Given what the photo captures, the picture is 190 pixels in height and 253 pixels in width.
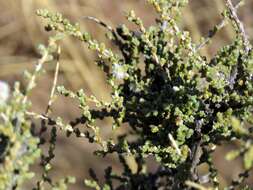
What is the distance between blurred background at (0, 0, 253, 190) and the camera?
5730 millimetres

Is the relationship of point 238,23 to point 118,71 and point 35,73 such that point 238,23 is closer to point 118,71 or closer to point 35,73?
point 118,71

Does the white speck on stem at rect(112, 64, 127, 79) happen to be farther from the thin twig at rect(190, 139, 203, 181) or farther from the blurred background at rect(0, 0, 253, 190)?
the blurred background at rect(0, 0, 253, 190)

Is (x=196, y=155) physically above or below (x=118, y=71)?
below

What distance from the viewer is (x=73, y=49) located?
6.27m

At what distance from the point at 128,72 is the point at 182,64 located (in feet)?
0.49

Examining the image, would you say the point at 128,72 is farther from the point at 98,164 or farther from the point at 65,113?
the point at 65,113

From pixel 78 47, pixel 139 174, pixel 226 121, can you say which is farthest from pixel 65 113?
pixel 226 121

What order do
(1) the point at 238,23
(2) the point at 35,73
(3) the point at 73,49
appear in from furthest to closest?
(3) the point at 73,49 < (1) the point at 238,23 < (2) the point at 35,73

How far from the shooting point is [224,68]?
1392 millimetres

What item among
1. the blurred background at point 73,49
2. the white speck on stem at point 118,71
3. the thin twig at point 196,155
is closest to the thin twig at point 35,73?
the white speck on stem at point 118,71

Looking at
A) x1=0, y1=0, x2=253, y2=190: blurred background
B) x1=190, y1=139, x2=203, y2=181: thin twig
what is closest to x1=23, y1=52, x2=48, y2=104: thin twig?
x1=190, y1=139, x2=203, y2=181: thin twig

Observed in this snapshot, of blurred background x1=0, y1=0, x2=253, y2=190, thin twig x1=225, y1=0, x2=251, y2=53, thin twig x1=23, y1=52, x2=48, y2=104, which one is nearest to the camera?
thin twig x1=23, y1=52, x2=48, y2=104

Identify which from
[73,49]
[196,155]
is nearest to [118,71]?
[196,155]

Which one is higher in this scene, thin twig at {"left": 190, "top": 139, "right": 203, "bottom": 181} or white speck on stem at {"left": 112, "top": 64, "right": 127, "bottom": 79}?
white speck on stem at {"left": 112, "top": 64, "right": 127, "bottom": 79}
